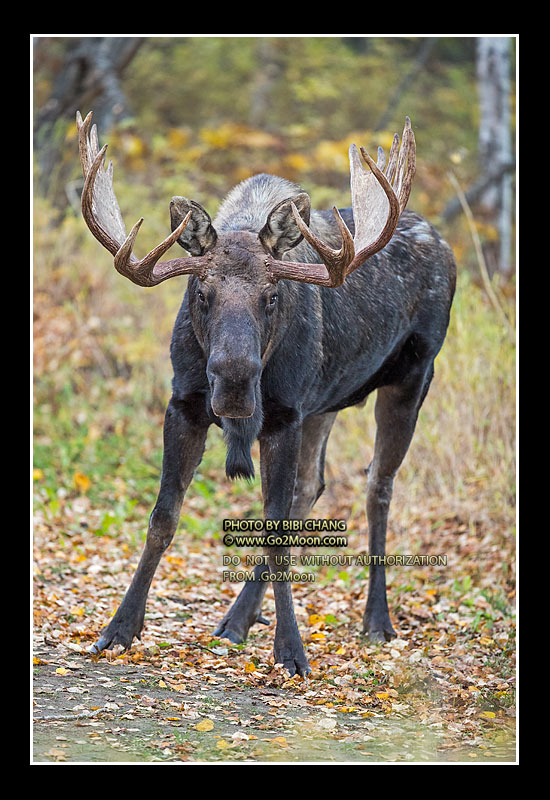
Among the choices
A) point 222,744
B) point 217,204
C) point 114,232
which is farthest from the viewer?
point 217,204

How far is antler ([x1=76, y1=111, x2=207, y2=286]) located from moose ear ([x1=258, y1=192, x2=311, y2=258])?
0.35 meters

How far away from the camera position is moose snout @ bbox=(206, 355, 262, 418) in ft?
15.2

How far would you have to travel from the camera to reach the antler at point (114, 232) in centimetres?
483

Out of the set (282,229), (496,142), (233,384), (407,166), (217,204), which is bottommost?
(233,384)

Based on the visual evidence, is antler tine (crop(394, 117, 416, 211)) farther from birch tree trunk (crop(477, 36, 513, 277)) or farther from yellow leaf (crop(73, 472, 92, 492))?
birch tree trunk (crop(477, 36, 513, 277))

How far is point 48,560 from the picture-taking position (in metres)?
6.98

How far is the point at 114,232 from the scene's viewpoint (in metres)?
5.24

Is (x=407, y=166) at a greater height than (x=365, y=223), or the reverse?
(x=407, y=166)

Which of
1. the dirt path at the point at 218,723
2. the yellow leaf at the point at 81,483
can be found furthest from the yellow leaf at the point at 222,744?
the yellow leaf at the point at 81,483

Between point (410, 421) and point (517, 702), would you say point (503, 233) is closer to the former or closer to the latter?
point (410, 421)

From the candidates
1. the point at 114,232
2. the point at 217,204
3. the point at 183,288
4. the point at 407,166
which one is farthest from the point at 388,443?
the point at 217,204

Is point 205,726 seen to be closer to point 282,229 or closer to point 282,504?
point 282,504

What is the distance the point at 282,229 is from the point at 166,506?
166 cm

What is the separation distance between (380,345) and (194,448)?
147cm
